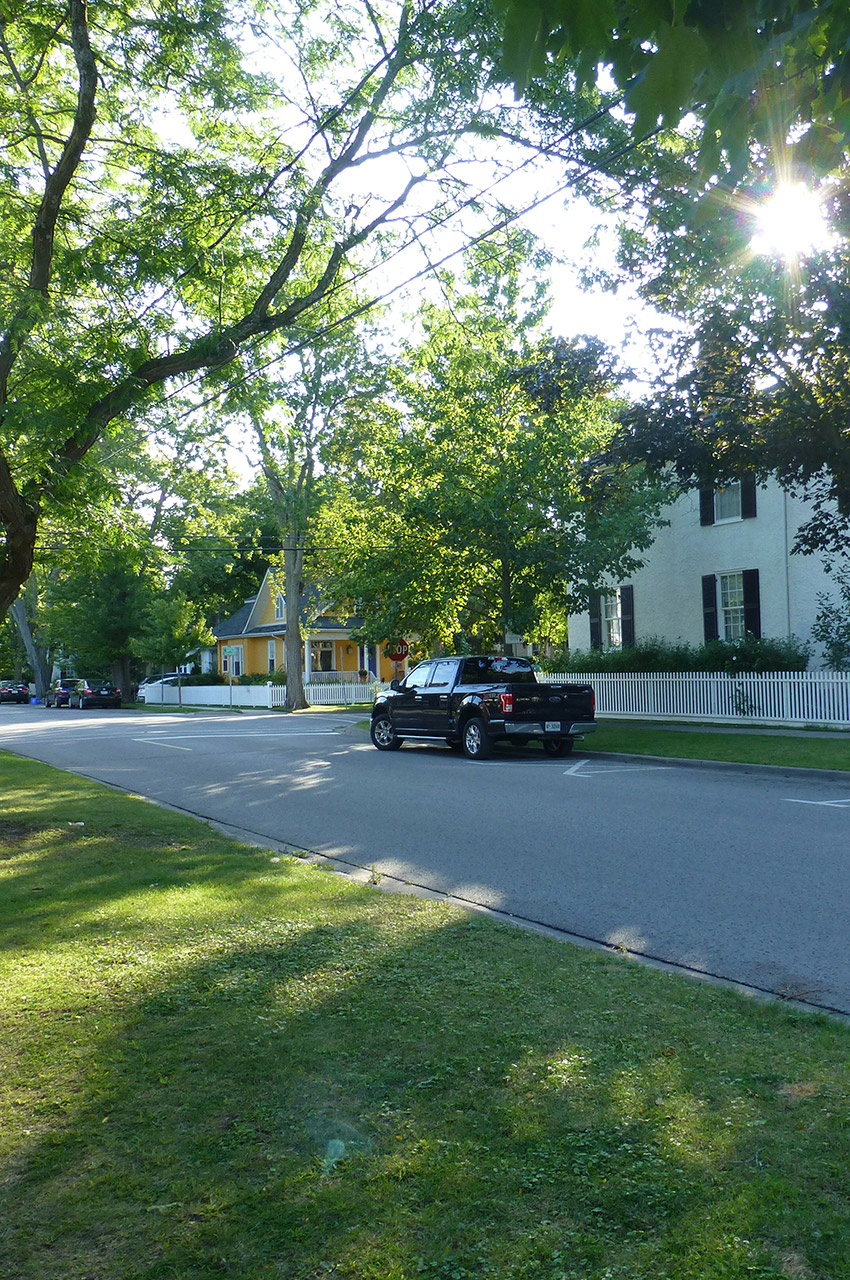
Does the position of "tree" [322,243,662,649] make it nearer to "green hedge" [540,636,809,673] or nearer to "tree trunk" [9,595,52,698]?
"green hedge" [540,636,809,673]

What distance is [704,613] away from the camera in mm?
28500

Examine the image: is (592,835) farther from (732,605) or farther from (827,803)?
(732,605)

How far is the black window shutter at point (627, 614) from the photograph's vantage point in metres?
31.3

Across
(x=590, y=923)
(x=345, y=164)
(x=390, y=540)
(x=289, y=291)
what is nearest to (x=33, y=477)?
(x=289, y=291)

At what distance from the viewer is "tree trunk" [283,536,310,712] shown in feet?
137

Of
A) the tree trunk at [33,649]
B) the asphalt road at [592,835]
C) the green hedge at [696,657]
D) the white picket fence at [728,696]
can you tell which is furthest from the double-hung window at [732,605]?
the tree trunk at [33,649]

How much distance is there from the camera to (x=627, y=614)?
31484 mm

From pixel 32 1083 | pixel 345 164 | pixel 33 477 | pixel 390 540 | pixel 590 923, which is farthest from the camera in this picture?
pixel 390 540

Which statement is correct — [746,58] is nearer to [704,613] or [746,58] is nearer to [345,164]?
[345,164]

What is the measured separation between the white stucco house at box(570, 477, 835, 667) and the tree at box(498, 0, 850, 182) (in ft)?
69.6

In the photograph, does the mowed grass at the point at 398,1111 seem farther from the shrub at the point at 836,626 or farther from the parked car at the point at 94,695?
the parked car at the point at 94,695

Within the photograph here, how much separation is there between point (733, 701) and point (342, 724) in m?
12.0

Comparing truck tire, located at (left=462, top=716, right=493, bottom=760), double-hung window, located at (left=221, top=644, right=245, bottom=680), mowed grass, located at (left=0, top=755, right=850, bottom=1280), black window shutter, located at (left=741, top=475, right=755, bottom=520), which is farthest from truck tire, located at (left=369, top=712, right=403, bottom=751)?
double-hung window, located at (left=221, top=644, right=245, bottom=680)

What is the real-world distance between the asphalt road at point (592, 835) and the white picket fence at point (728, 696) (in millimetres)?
6409
